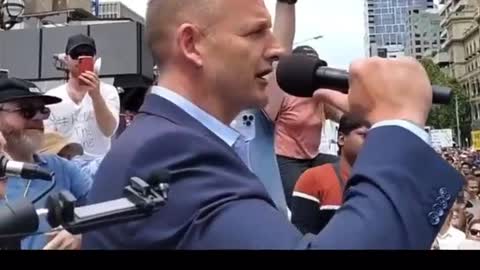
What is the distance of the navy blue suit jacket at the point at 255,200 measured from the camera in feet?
2.73

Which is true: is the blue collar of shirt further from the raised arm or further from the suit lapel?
the raised arm

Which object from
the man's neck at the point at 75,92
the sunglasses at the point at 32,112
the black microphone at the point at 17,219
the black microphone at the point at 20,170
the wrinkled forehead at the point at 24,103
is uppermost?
the black microphone at the point at 17,219

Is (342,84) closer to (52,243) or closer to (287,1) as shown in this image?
(52,243)

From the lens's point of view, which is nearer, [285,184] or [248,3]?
[248,3]

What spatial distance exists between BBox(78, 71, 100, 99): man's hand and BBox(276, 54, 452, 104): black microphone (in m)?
1.62

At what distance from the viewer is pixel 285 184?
264cm

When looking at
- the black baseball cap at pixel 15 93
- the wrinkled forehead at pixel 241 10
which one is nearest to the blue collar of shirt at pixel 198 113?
the wrinkled forehead at pixel 241 10

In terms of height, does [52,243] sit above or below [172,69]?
below

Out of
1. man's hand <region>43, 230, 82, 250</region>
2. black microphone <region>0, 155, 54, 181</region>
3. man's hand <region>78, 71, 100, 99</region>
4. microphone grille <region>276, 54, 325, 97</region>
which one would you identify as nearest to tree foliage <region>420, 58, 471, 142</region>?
microphone grille <region>276, 54, 325, 97</region>

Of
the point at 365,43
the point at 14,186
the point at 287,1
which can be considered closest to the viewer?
the point at 365,43

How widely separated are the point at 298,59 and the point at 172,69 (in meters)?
0.23

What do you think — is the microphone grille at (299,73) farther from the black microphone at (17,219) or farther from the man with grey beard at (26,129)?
the man with grey beard at (26,129)

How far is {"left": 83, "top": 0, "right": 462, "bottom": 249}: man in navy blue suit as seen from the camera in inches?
32.9
